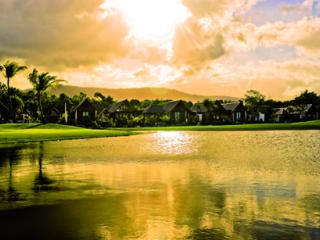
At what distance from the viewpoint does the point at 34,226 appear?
12.0 metres

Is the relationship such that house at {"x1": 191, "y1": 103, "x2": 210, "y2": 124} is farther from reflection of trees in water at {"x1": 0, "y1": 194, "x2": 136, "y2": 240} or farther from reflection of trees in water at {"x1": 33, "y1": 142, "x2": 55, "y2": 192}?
reflection of trees in water at {"x1": 0, "y1": 194, "x2": 136, "y2": 240}

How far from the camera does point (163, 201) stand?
15055mm

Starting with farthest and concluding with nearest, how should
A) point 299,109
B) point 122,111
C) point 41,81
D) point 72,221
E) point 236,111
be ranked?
point 299,109 < point 122,111 < point 236,111 < point 41,81 < point 72,221

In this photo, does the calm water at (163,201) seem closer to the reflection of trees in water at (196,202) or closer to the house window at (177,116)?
the reflection of trees in water at (196,202)

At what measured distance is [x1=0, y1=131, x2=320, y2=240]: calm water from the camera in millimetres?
11250

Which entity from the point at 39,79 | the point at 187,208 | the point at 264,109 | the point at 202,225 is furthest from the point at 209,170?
the point at 264,109

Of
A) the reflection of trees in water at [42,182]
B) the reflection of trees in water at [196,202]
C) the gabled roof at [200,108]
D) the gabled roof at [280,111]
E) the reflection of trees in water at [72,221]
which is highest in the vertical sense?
the gabled roof at [200,108]

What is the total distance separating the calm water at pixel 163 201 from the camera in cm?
1125

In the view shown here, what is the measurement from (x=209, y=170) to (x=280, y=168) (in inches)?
155

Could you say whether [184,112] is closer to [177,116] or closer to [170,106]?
[177,116]

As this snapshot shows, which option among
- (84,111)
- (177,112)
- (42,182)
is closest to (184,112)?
(177,112)

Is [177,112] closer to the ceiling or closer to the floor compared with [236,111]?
closer to the floor

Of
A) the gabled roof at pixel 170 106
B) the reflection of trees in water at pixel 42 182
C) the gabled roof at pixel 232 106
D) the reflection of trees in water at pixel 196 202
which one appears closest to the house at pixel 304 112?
the gabled roof at pixel 232 106

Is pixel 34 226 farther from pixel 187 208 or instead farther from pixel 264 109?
pixel 264 109
